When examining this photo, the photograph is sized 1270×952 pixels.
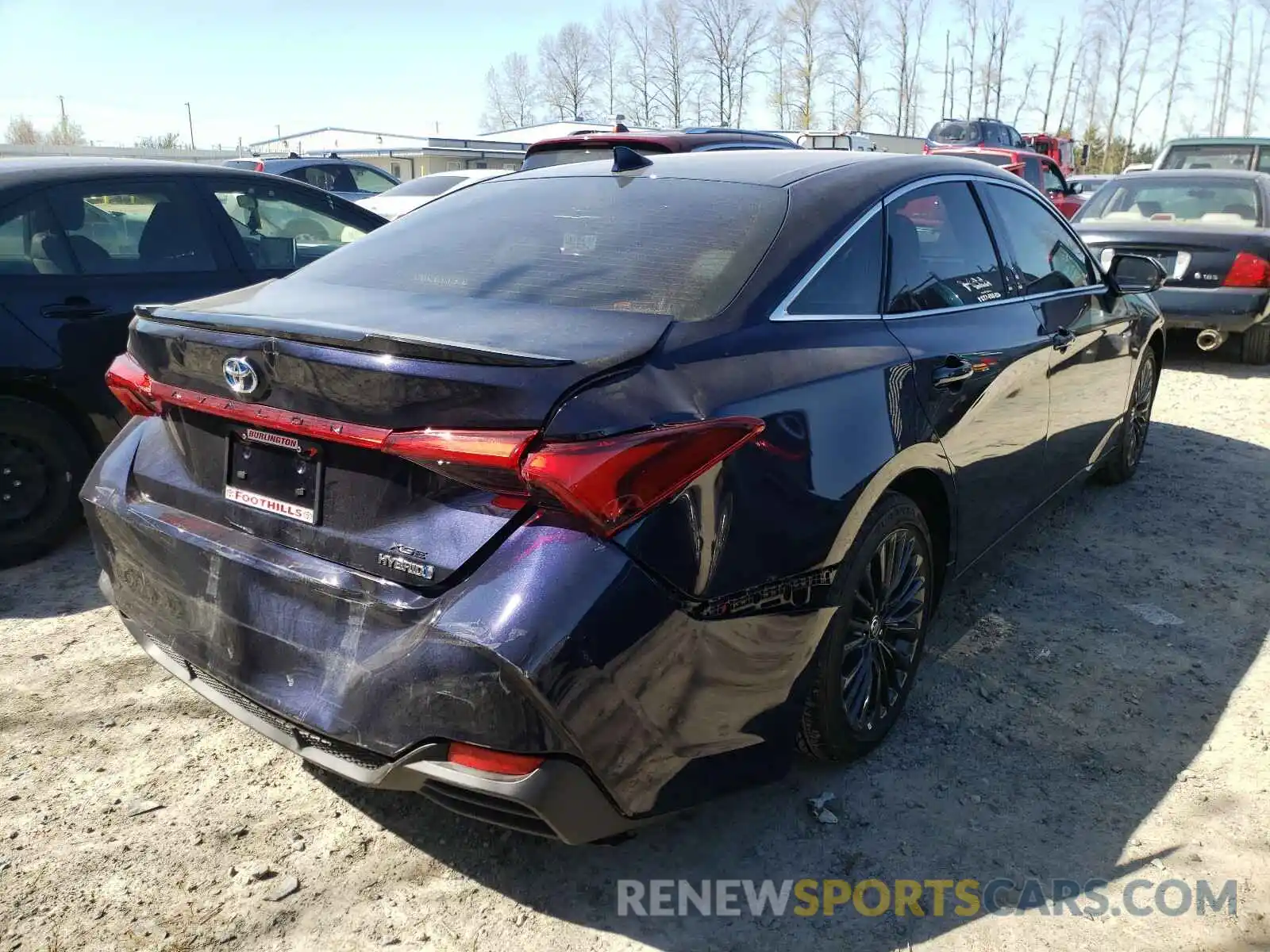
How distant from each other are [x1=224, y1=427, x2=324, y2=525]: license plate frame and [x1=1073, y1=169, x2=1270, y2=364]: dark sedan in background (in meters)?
7.43

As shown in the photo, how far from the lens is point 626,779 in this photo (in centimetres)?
199

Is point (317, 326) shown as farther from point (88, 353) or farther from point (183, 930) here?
point (88, 353)

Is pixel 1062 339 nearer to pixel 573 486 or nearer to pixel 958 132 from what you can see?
pixel 573 486

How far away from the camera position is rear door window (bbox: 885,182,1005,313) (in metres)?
2.93

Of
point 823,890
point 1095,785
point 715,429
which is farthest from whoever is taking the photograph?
point 1095,785

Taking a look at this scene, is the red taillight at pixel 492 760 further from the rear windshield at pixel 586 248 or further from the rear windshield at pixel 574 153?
the rear windshield at pixel 574 153

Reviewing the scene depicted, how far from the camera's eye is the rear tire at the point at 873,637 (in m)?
2.51

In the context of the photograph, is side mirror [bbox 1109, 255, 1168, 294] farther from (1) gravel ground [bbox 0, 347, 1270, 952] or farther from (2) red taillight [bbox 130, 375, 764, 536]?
(2) red taillight [bbox 130, 375, 764, 536]

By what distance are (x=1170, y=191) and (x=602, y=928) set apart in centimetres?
906

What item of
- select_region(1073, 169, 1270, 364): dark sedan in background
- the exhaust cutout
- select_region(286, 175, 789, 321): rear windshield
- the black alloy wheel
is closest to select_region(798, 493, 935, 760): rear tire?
the black alloy wheel

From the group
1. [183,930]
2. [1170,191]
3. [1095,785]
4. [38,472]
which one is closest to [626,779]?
[183,930]

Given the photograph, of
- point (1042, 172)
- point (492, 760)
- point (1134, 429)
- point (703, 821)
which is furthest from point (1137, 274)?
point (1042, 172)

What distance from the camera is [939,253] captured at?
3195mm

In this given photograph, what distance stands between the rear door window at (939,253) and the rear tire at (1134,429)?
1.92m
